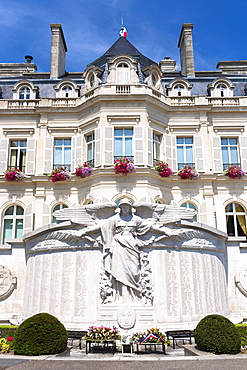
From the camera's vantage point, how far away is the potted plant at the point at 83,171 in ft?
73.5

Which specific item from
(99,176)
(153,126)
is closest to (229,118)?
(153,126)

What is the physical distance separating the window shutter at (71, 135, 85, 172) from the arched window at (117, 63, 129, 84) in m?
4.67

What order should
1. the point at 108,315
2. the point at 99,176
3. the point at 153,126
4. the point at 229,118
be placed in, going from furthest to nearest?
the point at 229,118 < the point at 153,126 < the point at 99,176 < the point at 108,315

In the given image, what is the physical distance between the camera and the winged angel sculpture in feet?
36.6

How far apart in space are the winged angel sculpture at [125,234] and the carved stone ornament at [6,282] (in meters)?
2.83

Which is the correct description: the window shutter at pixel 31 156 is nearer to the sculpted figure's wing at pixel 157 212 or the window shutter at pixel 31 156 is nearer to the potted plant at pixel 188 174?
the potted plant at pixel 188 174

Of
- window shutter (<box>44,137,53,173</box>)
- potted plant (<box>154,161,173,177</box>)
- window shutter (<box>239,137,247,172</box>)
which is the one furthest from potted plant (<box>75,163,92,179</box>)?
window shutter (<box>239,137,247,172</box>)

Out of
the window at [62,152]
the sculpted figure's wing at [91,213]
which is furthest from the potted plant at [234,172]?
the sculpted figure's wing at [91,213]

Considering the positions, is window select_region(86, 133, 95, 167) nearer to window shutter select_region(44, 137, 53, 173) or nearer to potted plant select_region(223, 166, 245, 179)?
window shutter select_region(44, 137, 53, 173)

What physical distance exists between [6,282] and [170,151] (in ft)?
47.6

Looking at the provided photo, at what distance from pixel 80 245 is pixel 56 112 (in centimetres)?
1516

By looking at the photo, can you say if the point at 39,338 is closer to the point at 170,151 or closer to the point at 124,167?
the point at 124,167

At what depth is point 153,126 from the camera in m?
23.8

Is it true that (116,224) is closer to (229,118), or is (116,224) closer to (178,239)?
(178,239)
